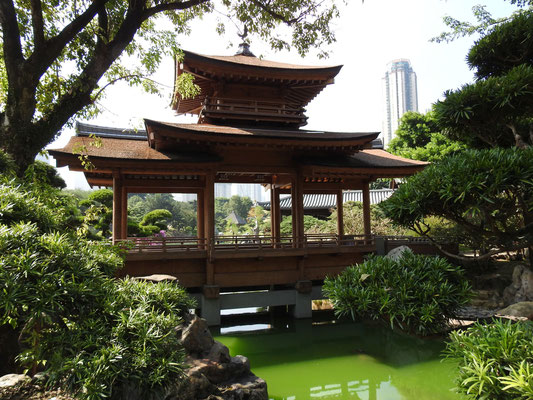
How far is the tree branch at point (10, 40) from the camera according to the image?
3701 millimetres

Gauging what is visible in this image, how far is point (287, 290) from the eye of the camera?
955 cm

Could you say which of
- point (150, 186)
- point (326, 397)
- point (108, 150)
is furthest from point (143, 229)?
point (326, 397)

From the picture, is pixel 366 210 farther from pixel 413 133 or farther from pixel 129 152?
pixel 413 133

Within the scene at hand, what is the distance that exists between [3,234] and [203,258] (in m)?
6.36

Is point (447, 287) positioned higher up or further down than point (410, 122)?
further down

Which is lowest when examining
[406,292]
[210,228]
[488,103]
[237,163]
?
[406,292]

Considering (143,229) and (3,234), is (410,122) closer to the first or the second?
(143,229)

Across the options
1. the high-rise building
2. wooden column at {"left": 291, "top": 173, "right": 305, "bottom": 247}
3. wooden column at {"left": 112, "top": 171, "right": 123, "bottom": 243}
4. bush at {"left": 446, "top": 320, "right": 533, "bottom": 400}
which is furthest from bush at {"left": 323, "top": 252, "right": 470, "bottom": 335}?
the high-rise building

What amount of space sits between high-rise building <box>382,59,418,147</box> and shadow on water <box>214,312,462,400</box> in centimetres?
6931

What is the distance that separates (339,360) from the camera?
6949 mm

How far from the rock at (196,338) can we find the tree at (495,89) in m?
4.41

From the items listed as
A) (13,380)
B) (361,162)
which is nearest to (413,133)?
(361,162)

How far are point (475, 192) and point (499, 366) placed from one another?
1486 mm

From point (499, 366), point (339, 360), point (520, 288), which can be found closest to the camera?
point (499, 366)
